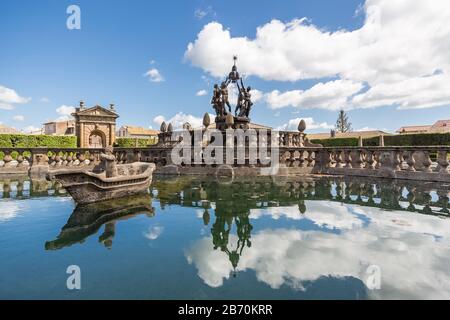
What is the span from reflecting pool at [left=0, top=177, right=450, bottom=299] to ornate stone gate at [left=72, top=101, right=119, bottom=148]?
3613 cm

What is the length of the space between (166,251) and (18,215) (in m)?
4.62

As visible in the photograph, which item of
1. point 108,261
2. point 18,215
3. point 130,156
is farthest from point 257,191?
point 130,156

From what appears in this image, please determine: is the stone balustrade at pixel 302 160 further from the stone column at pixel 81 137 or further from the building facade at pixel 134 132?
the building facade at pixel 134 132

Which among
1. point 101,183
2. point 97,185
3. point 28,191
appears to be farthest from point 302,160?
point 28,191

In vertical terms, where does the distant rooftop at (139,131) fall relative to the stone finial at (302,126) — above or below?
above

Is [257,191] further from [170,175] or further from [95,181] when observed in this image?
[170,175]

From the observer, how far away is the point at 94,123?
40844mm

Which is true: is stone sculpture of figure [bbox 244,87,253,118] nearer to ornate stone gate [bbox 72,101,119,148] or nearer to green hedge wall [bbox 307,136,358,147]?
green hedge wall [bbox 307,136,358,147]

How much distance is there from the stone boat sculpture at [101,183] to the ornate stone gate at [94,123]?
118 ft

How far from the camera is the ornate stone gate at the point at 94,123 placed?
39.9m

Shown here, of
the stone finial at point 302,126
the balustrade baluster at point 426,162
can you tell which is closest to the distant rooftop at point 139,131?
the stone finial at point 302,126

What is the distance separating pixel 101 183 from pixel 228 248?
466cm

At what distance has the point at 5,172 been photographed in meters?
14.5

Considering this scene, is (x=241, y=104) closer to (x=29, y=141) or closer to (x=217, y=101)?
(x=217, y=101)
